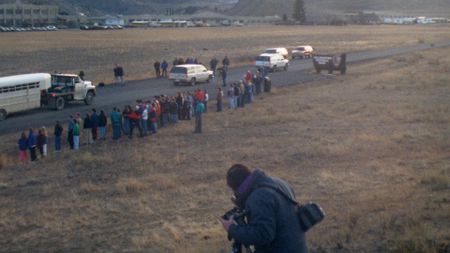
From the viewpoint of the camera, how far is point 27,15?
151000 mm

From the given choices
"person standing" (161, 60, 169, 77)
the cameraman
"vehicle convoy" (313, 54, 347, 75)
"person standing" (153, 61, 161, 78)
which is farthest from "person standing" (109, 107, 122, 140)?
"vehicle convoy" (313, 54, 347, 75)

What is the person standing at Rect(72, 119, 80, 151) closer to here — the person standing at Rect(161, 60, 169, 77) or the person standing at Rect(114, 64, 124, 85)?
the person standing at Rect(114, 64, 124, 85)

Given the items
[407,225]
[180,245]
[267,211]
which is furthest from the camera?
[180,245]

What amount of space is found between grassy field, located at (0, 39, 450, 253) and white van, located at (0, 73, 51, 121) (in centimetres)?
403

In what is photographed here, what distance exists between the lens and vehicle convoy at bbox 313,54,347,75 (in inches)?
1876

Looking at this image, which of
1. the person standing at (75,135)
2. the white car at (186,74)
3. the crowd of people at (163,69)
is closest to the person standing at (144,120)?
the person standing at (75,135)

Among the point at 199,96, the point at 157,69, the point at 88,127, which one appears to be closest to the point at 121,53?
the point at 157,69

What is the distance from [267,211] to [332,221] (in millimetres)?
6034

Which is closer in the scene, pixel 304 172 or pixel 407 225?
pixel 407 225

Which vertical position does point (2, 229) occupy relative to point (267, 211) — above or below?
below

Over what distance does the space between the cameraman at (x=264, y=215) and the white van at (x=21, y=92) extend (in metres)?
24.3

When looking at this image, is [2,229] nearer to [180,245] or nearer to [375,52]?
[180,245]

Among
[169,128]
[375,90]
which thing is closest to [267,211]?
[169,128]

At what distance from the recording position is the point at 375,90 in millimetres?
38500
